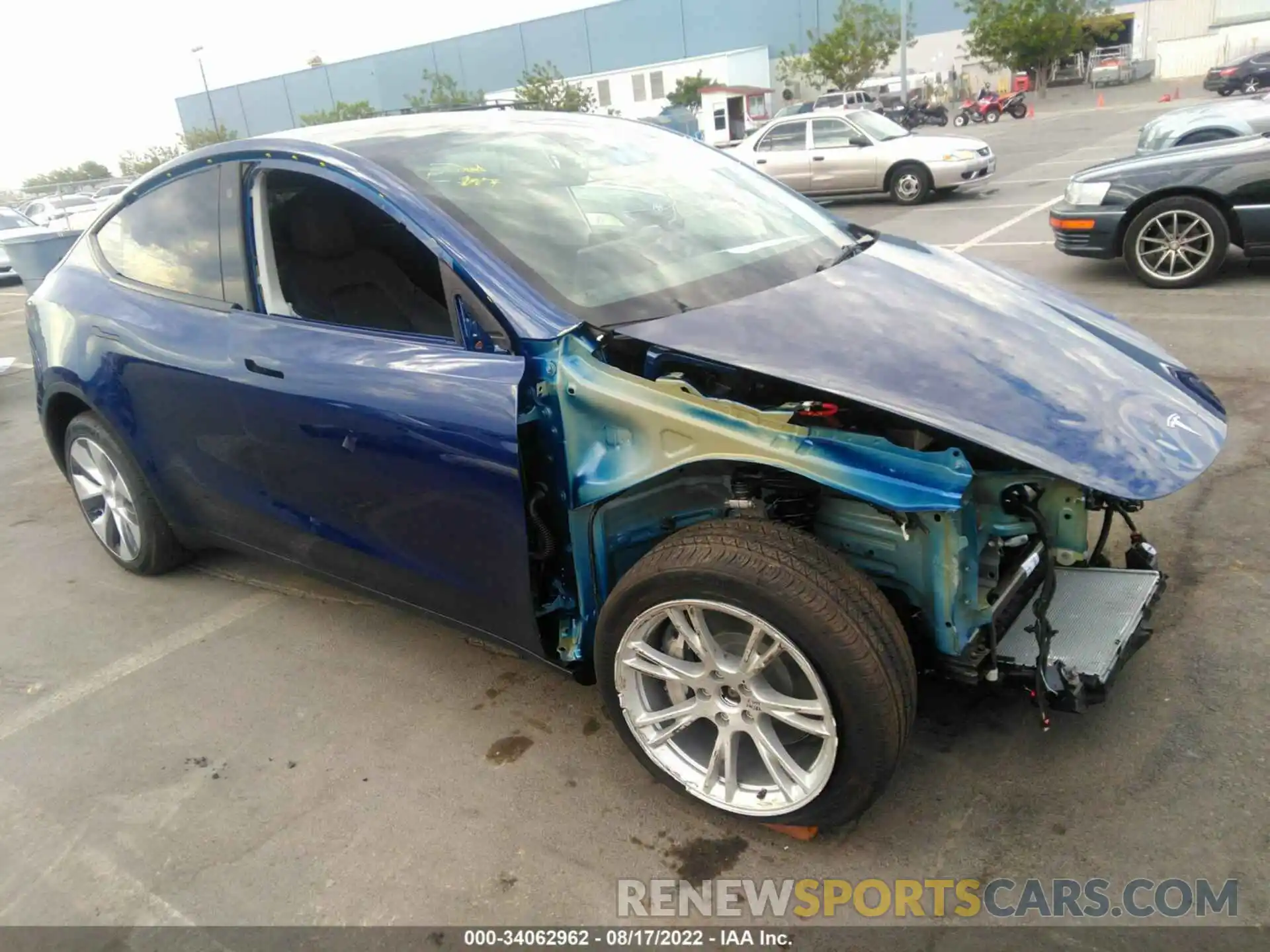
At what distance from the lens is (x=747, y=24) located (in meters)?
68.8

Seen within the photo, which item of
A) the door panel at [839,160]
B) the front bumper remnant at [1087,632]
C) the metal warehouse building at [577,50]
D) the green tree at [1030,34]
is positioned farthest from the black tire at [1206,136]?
the metal warehouse building at [577,50]

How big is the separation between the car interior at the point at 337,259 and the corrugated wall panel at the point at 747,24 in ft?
240

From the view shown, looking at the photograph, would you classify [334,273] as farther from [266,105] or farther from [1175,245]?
[266,105]

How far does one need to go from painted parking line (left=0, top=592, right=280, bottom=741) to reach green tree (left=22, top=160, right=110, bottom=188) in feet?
164

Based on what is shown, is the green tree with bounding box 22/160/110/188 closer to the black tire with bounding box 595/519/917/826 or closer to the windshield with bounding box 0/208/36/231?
the windshield with bounding box 0/208/36/231

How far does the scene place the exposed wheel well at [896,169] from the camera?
1331 centimetres

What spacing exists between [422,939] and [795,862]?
89 cm

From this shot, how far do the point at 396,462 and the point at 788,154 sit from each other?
518 inches

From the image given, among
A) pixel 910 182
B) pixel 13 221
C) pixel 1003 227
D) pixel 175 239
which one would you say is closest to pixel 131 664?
pixel 175 239

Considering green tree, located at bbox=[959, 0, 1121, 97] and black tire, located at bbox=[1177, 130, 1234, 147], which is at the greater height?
green tree, located at bbox=[959, 0, 1121, 97]

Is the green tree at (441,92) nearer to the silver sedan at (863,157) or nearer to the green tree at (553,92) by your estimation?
the green tree at (553,92)

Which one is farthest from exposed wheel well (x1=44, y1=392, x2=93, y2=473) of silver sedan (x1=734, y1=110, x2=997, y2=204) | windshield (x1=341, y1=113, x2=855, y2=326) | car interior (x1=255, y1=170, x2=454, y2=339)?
silver sedan (x1=734, y1=110, x2=997, y2=204)

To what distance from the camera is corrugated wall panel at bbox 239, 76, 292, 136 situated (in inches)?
3270

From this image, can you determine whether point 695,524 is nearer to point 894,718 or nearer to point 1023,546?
point 894,718
